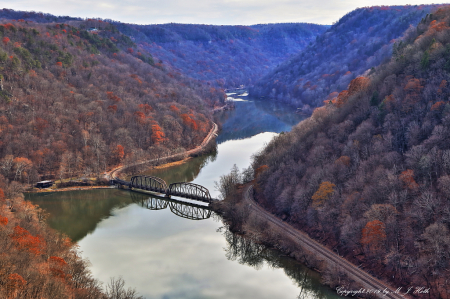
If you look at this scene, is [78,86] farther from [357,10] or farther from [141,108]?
[357,10]

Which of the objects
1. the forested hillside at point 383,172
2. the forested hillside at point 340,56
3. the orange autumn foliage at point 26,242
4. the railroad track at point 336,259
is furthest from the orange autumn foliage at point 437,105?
the forested hillside at point 340,56

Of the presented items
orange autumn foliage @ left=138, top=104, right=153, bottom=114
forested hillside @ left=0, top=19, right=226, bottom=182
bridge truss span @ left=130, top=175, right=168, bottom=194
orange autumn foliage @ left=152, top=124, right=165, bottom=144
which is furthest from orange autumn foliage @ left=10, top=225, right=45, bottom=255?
orange autumn foliage @ left=138, top=104, right=153, bottom=114

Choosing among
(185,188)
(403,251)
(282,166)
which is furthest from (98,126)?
Result: (403,251)

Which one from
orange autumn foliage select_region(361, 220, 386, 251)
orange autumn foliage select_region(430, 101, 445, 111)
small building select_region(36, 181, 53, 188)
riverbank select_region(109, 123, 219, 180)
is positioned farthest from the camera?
riverbank select_region(109, 123, 219, 180)

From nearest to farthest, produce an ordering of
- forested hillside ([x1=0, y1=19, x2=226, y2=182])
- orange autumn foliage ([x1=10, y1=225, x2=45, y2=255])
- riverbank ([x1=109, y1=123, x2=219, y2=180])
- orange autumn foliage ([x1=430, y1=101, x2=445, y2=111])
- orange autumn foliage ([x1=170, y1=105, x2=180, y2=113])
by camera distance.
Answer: orange autumn foliage ([x1=10, y1=225, x2=45, y2=255]) < orange autumn foliage ([x1=430, y1=101, x2=445, y2=111]) < forested hillside ([x1=0, y1=19, x2=226, y2=182]) < riverbank ([x1=109, y1=123, x2=219, y2=180]) < orange autumn foliage ([x1=170, y1=105, x2=180, y2=113])

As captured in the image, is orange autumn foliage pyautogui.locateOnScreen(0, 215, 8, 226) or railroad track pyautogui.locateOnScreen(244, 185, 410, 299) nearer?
railroad track pyautogui.locateOnScreen(244, 185, 410, 299)

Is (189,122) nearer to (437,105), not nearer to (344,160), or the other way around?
→ (344,160)

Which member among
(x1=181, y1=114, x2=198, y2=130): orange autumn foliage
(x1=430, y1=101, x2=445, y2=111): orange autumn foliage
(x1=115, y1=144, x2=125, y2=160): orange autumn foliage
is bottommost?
(x1=430, y1=101, x2=445, y2=111): orange autumn foliage

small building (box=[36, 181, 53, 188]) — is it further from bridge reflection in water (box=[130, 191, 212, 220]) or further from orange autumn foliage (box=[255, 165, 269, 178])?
orange autumn foliage (box=[255, 165, 269, 178])
